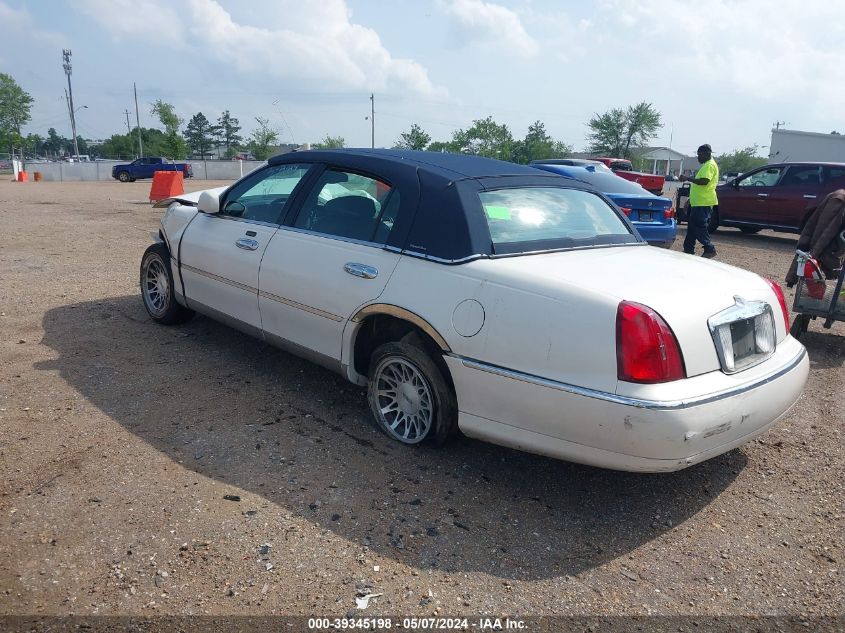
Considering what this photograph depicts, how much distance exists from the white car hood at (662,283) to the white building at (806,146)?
207ft

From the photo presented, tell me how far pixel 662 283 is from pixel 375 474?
1754 mm

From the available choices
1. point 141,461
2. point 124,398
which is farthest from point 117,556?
point 124,398

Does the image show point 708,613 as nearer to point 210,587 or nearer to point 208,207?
point 210,587

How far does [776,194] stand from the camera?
13.4 meters

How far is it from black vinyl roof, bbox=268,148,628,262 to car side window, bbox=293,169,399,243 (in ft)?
0.21

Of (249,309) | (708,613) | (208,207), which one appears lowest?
(708,613)

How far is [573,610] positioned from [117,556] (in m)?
1.88

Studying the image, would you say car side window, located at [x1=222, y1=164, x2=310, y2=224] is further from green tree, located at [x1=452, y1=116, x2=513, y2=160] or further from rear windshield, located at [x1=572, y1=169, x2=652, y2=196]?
green tree, located at [x1=452, y1=116, x2=513, y2=160]

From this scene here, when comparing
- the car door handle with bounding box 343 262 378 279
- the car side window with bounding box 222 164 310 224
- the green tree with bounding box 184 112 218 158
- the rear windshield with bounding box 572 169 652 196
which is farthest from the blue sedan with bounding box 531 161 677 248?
the green tree with bounding box 184 112 218 158

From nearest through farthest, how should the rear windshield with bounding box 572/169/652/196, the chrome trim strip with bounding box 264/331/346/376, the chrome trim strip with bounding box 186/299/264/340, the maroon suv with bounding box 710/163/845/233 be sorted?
the chrome trim strip with bounding box 264/331/346/376 < the chrome trim strip with bounding box 186/299/264/340 < the rear windshield with bounding box 572/169/652/196 < the maroon suv with bounding box 710/163/845/233

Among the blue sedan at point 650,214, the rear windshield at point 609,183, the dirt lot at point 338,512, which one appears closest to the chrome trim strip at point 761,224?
the rear windshield at point 609,183

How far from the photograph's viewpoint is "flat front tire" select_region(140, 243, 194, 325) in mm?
5645

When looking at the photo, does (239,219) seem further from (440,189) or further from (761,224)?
(761,224)

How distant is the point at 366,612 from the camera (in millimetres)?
2518
